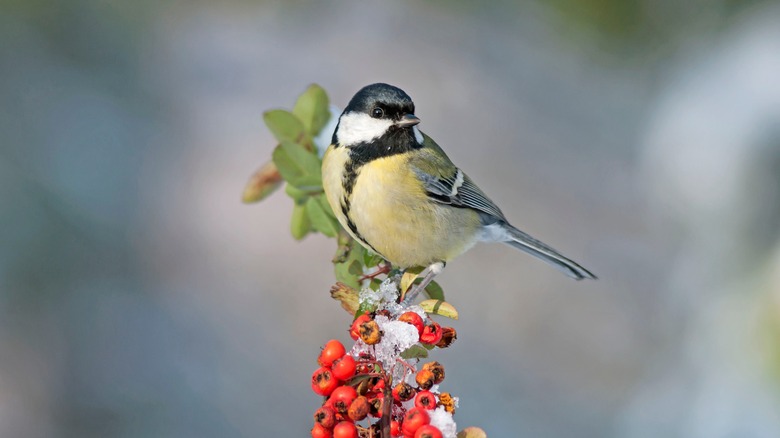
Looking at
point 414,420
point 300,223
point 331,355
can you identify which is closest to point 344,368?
point 331,355

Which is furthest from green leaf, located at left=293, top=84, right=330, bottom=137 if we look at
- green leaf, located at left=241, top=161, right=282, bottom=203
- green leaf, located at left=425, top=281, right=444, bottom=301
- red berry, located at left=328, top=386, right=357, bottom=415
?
red berry, located at left=328, top=386, right=357, bottom=415

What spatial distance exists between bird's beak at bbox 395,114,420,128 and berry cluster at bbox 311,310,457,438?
0.71 meters

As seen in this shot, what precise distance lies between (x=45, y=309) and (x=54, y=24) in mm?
1662

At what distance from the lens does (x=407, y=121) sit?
1.78 meters

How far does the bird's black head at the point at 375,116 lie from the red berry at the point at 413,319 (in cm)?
70

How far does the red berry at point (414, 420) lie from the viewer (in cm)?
103

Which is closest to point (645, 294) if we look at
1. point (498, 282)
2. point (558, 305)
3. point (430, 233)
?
point (558, 305)

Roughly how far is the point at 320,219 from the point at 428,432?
866 millimetres

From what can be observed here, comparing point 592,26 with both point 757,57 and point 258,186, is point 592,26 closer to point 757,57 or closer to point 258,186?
point 757,57

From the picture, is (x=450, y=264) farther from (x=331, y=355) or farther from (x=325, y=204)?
(x=331, y=355)

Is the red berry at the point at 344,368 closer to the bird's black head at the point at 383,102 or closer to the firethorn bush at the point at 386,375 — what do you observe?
the firethorn bush at the point at 386,375

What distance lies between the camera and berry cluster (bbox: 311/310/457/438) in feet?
3.43

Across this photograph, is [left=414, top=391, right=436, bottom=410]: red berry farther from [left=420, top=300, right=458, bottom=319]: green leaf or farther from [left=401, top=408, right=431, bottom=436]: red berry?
[left=420, top=300, right=458, bottom=319]: green leaf

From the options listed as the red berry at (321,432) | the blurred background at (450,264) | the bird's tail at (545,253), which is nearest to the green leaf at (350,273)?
the red berry at (321,432)
